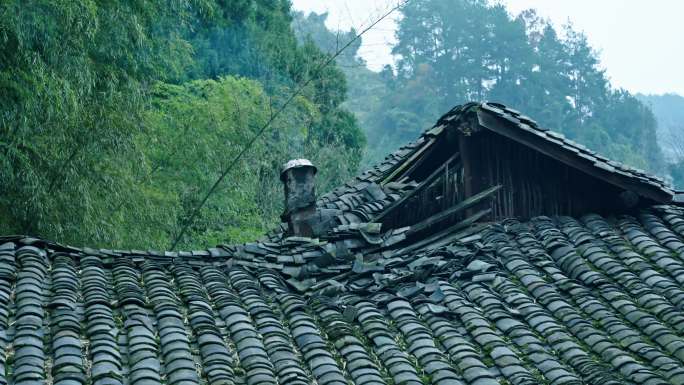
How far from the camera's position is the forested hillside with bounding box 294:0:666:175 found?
4350 centimetres

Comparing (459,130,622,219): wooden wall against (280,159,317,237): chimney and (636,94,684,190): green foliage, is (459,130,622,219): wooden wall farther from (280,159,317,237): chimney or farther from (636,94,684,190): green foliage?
(636,94,684,190): green foliage

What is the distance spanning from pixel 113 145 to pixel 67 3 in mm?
2802

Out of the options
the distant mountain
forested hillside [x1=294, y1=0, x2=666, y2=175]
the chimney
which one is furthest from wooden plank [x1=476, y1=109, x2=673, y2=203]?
the distant mountain

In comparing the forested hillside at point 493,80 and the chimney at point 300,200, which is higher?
the forested hillside at point 493,80

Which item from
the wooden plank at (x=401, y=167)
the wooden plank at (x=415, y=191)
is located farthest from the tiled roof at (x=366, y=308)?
the wooden plank at (x=401, y=167)

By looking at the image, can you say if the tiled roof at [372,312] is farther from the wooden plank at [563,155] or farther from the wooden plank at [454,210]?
the wooden plank at [454,210]

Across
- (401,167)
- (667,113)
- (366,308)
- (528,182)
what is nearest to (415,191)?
(401,167)

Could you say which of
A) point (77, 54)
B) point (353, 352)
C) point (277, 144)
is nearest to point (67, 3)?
point (77, 54)

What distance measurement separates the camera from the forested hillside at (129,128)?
1105cm

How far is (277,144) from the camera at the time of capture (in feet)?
80.9

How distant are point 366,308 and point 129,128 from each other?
715cm

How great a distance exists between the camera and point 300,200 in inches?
388

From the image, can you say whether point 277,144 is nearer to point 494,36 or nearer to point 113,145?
point 113,145

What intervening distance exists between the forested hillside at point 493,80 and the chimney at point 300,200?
32.2 meters
